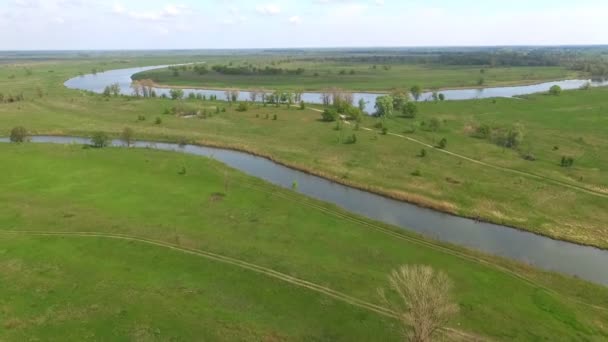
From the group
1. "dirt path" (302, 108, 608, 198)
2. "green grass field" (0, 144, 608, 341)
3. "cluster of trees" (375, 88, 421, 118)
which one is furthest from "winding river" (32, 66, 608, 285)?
"cluster of trees" (375, 88, 421, 118)

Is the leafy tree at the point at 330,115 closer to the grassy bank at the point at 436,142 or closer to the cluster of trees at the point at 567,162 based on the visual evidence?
the grassy bank at the point at 436,142

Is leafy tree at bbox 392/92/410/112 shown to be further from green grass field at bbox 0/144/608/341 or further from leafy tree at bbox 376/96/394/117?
green grass field at bbox 0/144/608/341

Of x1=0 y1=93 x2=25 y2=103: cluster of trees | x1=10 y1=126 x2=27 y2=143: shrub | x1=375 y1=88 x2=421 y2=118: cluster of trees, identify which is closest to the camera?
x1=10 y1=126 x2=27 y2=143: shrub

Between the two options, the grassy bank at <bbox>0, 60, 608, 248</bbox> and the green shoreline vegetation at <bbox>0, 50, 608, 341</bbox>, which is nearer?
the green shoreline vegetation at <bbox>0, 50, 608, 341</bbox>

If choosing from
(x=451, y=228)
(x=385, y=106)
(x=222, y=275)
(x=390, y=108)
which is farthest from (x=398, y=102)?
(x=222, y=275)

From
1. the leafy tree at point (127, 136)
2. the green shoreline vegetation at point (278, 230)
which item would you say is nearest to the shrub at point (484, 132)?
the green shoreline vegetation at point (278, 230)

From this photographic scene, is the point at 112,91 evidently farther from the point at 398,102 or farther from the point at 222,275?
the point at 222,275
